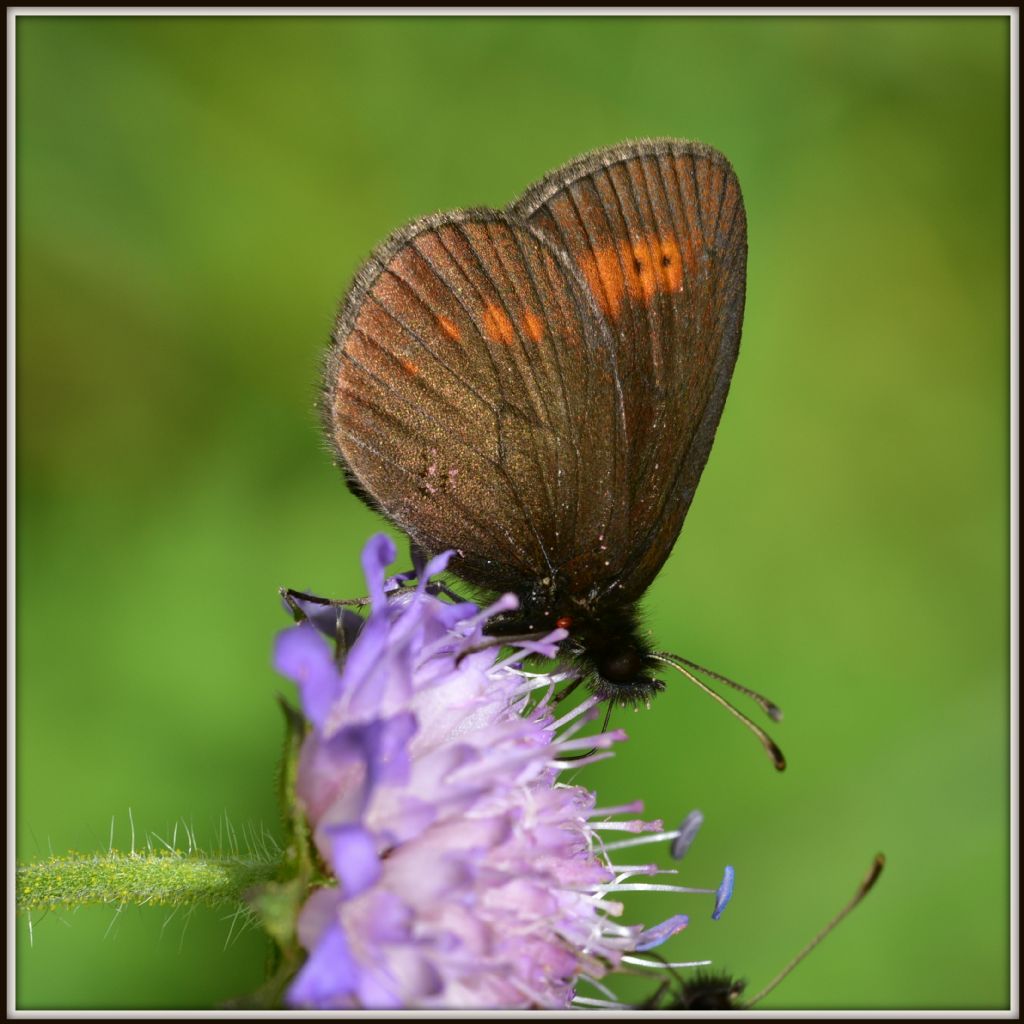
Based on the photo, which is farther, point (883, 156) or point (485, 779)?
point (883, 156)

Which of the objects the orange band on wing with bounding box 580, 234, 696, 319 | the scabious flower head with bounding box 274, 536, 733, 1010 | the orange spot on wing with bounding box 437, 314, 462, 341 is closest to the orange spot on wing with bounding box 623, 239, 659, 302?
the orange band on wing with bounding box 580, 234, 696, 319

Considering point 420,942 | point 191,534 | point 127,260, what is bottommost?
point 420,942

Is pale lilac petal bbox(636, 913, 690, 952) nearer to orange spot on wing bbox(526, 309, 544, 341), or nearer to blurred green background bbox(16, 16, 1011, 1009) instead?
orange spot on wing bbox(526, 309, 544, 341)

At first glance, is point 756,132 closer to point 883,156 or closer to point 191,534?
point 883,156

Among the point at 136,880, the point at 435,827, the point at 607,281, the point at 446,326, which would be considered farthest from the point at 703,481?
the point at 136,880

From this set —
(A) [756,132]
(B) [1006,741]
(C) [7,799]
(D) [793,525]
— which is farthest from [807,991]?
(A) [756,132]
